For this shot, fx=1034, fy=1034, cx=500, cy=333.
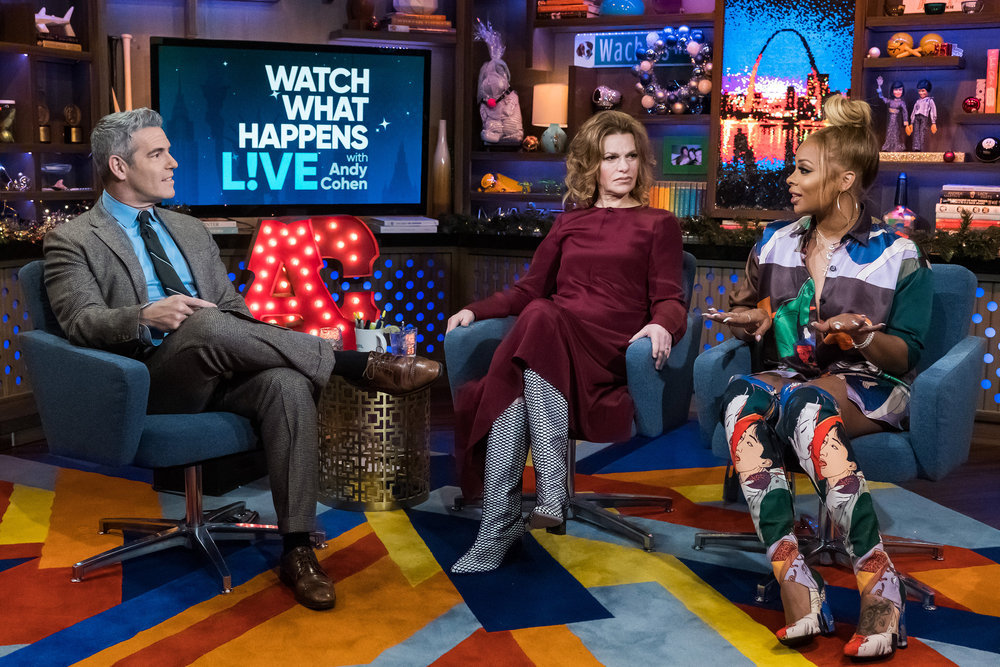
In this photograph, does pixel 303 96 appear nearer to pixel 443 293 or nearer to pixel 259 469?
pixel 443 293

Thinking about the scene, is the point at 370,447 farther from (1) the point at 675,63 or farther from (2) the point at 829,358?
(1) the point at 675,63

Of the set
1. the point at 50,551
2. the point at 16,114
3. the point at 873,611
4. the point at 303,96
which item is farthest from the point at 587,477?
the point at 16,114

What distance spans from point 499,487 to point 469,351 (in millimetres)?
455

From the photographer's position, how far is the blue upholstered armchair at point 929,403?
2.50 metres

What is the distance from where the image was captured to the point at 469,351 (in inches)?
122

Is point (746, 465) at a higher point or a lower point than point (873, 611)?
higher

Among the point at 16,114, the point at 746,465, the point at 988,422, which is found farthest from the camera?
the point at 16,114

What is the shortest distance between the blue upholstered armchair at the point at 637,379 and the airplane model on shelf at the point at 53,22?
8.87 feet

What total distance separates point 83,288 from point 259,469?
1.09 m

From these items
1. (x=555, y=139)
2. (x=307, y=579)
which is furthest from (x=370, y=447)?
(x=555, y=139)

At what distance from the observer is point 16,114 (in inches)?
182

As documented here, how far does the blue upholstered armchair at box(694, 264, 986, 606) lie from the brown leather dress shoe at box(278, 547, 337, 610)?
1078 mm

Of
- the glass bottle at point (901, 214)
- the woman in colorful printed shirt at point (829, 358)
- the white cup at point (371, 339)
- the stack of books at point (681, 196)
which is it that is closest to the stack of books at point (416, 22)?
the stack of books at point (681, 196)

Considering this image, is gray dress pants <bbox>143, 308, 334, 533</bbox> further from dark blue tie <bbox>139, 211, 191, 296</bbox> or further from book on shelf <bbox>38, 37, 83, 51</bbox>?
book on shelf <bbox>38, 37, 83, 51</bbox>
